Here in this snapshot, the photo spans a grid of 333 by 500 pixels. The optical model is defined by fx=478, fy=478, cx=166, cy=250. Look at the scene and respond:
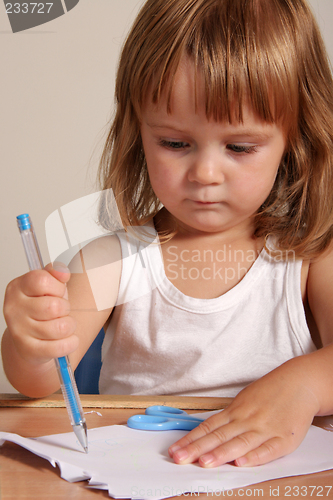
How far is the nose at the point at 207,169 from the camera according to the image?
1.45ft

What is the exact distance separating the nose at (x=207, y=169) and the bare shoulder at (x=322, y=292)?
20cm

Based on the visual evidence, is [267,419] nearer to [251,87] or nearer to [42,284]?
[42,284]

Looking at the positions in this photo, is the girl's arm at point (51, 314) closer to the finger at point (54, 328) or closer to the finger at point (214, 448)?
the finger at point (54, 328)

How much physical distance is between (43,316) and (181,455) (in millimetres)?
132

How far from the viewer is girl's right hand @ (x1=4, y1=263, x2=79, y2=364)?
332 millimetres

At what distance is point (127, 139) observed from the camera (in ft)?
1.95

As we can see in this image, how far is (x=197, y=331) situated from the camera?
592 mm

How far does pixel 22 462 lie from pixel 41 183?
61 cm

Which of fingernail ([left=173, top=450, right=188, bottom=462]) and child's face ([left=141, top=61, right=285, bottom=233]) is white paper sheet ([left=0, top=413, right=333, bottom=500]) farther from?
child's face ([left=141, top=61, right=285, bottom=233])

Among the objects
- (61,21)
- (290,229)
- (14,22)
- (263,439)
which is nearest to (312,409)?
(263,439)

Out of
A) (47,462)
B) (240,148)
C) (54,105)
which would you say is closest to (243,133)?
(240,148)

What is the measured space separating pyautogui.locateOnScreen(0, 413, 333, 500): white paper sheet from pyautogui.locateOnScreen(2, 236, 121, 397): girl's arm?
64 mm

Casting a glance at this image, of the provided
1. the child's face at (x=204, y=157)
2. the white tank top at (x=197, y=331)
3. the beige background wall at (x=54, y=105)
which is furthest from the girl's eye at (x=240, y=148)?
the beige background wall at (x=54, y=105)

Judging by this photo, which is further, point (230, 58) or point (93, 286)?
point (93, 286)
